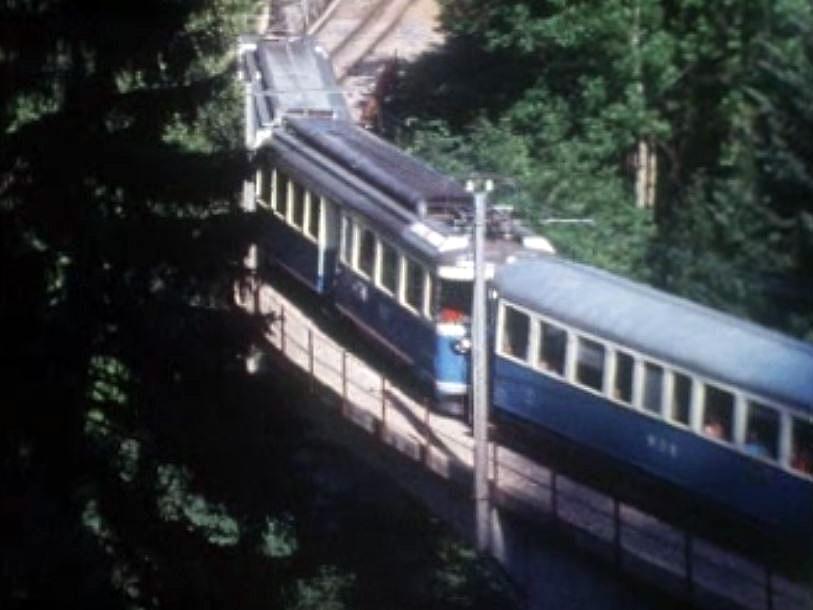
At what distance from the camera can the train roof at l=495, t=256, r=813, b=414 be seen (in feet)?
53.8

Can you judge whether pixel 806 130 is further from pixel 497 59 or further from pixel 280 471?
pixel 280 471

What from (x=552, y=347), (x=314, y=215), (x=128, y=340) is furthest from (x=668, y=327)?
(x=314, y=215)

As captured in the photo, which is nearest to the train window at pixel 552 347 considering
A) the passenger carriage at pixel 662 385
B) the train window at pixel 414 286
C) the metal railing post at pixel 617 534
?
the passenger carriage at pixel 662 385

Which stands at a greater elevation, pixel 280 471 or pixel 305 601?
pixel 280 471

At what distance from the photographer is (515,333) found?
1997cm

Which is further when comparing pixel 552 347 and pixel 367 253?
pixel 367 253

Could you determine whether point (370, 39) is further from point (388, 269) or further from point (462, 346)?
point (462, 346)

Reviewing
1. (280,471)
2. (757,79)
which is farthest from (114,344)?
(757,79)

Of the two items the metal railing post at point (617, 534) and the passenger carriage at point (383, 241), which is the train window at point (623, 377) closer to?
the metal railing post at point (617, 534)

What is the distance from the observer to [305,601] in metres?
19.0

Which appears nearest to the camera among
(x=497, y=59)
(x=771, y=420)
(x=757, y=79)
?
(x=771, y=420)

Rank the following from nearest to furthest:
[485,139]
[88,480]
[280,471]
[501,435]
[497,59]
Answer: [88,480]
[280,471]
[501,435]
[485,139]
[497,59]

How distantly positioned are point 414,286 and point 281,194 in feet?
15.8

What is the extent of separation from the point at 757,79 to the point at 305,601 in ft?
34.5
